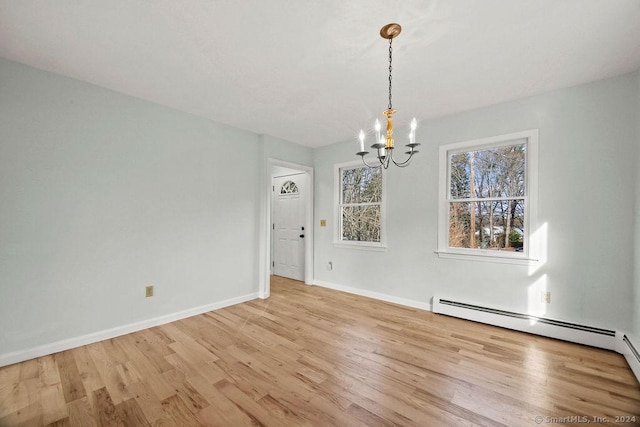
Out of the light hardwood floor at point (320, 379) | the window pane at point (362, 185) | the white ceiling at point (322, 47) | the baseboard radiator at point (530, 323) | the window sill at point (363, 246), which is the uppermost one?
the white ceiling at point (322, 47)

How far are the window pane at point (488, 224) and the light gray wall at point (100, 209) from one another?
2.96 m

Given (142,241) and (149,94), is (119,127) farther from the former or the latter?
(142,241)

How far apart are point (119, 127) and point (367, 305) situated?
11.6ft

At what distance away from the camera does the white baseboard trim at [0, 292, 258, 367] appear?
2218mm

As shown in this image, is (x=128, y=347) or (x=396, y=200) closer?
(x=128, y=347)

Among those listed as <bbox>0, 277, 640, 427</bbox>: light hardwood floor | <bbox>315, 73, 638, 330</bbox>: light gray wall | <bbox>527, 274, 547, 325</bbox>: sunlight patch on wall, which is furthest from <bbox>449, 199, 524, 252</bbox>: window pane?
<bbox>0, 277, 640, 427</bbox>: light hardwood floor

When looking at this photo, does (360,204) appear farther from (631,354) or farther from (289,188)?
(631,354)

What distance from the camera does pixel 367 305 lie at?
12.1 ft

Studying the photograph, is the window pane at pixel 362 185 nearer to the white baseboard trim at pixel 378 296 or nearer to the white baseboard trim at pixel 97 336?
the white baseboard trim at pixel 378 296

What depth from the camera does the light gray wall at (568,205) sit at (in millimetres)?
2420

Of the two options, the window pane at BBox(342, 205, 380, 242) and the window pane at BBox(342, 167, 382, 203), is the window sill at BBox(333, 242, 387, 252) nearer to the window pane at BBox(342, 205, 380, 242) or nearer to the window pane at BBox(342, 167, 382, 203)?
the window pane at BBox(342, 205, 380, 242)

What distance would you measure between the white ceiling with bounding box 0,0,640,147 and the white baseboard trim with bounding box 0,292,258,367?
2.40 meters

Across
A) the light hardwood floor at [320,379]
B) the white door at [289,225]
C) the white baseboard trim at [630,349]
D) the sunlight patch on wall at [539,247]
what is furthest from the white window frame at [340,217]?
the white baseboard trim at [630,349]

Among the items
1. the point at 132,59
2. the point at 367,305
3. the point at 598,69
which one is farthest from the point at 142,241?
the point at 598,69
